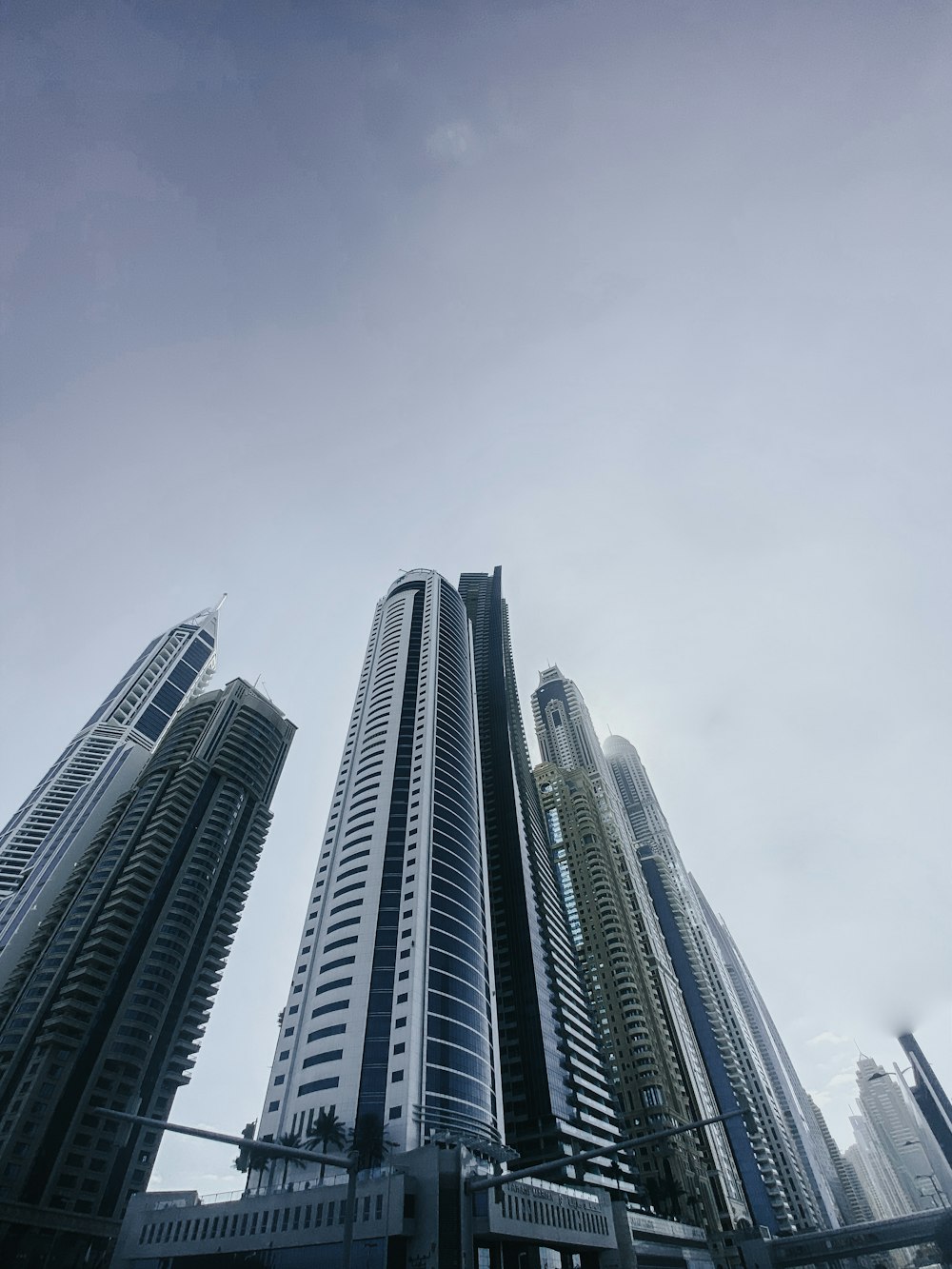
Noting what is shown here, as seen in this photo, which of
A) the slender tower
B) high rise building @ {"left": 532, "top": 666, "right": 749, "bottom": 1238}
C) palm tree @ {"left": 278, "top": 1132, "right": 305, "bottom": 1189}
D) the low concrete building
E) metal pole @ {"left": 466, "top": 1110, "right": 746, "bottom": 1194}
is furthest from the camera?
high rise building @ {"left": 532, "top": 666, "right": 749, "bottom": 1238}

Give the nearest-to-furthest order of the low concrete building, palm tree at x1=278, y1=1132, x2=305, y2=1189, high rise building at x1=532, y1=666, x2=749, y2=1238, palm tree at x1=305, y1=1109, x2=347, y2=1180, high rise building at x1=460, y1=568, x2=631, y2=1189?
the low concrete building < palm tree at x1=305, y1=1109, x2=347, y2=1180 < palm tree at x1=278, y1=1132, x2=305, y2=1189 < high rise building at x1=460, y1=568, x2=631, y2=1189 < high rise building at x1=532, y1=666, x2=749, y2=1238

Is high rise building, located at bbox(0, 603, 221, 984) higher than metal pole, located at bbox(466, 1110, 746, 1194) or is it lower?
higher

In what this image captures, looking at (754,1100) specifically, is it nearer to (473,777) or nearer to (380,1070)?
(473,777)

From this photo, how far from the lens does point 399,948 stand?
92625mm

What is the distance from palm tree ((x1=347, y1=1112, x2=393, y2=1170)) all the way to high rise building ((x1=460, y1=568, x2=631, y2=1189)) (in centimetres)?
3486

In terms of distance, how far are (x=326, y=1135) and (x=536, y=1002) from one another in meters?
48.8

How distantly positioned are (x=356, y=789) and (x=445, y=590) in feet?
230

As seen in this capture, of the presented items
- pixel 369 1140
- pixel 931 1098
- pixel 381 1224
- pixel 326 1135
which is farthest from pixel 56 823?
pixel 931 1098

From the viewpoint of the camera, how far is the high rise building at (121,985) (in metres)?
96.3

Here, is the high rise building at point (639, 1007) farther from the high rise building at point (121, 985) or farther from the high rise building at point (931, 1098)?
the high rise building at point (121, 985)

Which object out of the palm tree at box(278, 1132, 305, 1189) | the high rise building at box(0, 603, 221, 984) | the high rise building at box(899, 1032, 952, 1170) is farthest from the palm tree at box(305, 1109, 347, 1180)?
the high rise building at box(899, 1032, 952, 1170)

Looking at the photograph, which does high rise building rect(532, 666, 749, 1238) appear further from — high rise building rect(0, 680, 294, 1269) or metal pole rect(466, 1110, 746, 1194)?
metal pole rect(466, 1110, 746, 1194)

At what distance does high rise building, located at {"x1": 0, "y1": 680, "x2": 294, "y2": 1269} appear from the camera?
96.3 metres

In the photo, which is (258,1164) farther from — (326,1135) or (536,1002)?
(536,1002)
